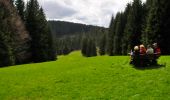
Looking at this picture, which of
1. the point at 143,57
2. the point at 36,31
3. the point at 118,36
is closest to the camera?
the point at 143,57

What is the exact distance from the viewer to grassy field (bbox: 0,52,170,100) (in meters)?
20.4

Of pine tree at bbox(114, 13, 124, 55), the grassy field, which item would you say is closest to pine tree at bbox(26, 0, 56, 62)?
pine tree at bbox(114, 13, 124, 55)

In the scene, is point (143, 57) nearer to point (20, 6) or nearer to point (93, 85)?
point (93, 85)

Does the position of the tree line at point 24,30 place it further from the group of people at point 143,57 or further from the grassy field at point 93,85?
the group of people at point 143,57

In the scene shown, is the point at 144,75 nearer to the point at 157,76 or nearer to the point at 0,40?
the point at 157,76

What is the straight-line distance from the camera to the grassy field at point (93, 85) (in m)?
20.4

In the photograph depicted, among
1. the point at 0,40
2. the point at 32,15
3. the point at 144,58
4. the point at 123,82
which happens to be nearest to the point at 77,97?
the point at 123,82

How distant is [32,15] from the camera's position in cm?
7212

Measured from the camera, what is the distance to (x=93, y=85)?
23469mm

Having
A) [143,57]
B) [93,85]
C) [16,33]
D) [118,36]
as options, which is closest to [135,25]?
[118,36]

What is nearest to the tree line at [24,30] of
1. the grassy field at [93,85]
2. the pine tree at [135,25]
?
the pine tree at [135,25]

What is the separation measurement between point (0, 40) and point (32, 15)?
19.9m

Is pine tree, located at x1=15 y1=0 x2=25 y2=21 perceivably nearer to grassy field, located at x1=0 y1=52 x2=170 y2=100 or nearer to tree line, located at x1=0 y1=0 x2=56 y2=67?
tree line, located at x1=0 y1=0 x2=56 y2=67

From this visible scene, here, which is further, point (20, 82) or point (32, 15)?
point (32, 15)
